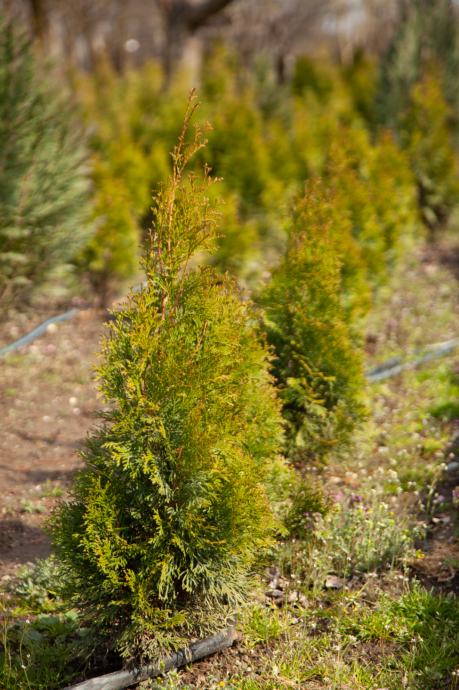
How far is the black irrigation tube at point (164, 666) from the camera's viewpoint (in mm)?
3127

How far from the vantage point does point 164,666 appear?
323 centimetres

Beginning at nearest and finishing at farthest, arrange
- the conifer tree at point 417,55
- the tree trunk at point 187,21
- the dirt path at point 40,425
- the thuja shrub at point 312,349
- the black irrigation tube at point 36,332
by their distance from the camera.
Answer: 1. the dirt path at point 40,425
2. the thuja shrub at point 312,349
3. the black irrigation tube at point 36,332
4. the tree trunk at point 187,21
5. the conifer tree at point 417,55

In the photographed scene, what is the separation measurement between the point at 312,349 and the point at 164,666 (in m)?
2.40

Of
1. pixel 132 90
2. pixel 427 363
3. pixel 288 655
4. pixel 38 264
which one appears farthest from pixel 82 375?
pixel 132 90

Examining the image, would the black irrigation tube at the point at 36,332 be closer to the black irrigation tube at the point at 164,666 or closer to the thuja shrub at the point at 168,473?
the thuja shrub at the point at 168,473

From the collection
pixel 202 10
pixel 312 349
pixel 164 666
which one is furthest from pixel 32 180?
pixel 202 10

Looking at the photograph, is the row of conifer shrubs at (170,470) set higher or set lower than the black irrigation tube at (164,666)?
higher

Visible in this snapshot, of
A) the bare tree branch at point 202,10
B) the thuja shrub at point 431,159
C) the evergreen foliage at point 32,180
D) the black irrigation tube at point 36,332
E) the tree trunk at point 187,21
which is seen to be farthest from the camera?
the tree trunk at point 187,21

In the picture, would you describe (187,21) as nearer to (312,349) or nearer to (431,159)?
(431,159)

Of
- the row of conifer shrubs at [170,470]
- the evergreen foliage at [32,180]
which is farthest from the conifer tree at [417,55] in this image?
the row of conifer shrubs at [170,470]

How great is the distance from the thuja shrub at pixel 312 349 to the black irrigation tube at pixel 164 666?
1.79 m

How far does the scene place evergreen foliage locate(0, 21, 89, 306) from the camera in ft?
23.6

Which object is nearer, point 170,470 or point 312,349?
point 170,470

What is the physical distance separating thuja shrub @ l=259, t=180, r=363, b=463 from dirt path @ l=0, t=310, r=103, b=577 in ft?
4.36
